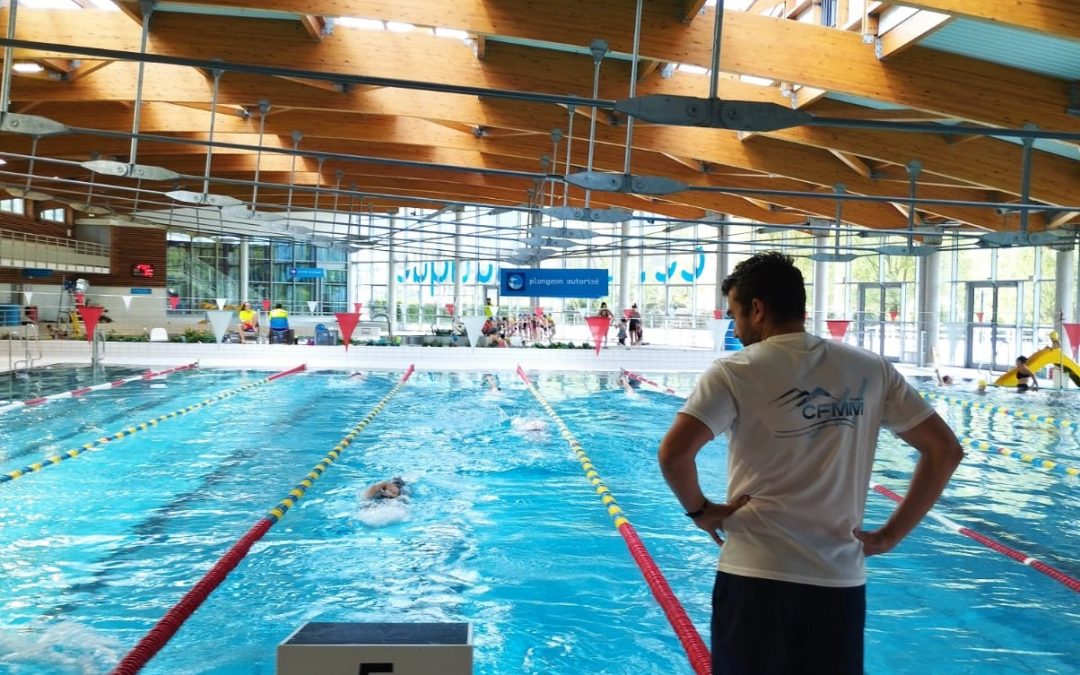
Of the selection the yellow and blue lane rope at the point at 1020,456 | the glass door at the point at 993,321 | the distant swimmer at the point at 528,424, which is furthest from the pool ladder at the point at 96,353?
the glass door at the point at 993,321

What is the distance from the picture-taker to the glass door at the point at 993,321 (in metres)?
19.9

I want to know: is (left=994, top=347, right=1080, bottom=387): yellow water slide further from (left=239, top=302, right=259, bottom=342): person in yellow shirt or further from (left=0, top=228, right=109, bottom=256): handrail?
(left=0, top=228, right=109, bottom=256): handrail

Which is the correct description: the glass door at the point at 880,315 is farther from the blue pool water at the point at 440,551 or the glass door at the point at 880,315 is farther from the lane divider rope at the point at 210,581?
the lane divider rope at the point at 210,581

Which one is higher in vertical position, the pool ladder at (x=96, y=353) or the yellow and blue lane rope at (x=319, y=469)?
the pool ladder at (x=96, y=353)

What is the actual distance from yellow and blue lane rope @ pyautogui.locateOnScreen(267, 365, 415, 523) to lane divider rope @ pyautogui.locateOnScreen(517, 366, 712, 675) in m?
2.49

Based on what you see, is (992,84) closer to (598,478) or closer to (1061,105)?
(1061,105)

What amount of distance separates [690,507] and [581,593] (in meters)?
3.51

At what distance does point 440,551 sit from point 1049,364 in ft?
47.2

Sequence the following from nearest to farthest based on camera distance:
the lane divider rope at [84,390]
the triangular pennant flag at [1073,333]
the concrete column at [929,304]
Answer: the lane divider rope at [84,390] → the triangular pennant flag at [1073,333] → the concrete column at [929,304]

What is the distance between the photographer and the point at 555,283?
63.8 ft

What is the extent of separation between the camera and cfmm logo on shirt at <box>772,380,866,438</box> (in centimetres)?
183

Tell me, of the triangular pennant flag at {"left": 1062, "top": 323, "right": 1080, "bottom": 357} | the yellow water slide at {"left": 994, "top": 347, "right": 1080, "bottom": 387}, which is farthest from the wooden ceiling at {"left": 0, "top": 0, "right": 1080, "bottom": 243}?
the yellow water slide at {"left": 994, "top": 347, "right": 1080, "bottom": 387}

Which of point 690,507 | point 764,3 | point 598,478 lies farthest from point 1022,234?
point 690,507

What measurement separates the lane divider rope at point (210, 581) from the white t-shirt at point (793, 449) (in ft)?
7.97
